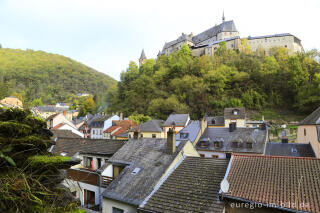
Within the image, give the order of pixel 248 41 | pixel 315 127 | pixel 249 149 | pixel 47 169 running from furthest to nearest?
pixel 248 41
pixel 249 149
pixel 315 127
pixel 47 169

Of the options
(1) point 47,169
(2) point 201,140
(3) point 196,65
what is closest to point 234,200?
(1) point 47,169

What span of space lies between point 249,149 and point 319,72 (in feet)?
153

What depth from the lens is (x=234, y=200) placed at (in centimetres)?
761

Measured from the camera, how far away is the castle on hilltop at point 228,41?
69375 mm

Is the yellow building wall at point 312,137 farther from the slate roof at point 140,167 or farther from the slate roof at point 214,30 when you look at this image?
the slate roof at point 214,30

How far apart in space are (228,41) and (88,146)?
70288 millimetres

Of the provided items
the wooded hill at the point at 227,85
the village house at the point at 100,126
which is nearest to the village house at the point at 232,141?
the village house at the point at 100,126

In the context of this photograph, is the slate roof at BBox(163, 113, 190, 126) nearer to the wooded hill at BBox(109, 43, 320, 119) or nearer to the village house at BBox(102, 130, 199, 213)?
the wooded hill at BBox(109, 43, 320, 119)

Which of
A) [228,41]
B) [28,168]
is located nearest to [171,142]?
[28,168]

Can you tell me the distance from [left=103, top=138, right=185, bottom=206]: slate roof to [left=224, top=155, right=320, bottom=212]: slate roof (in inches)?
144

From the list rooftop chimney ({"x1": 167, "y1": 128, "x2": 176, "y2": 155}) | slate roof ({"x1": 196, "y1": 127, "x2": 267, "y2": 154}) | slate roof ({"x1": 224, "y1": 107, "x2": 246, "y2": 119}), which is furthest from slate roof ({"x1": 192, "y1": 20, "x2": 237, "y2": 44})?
rooftop chimney ({"x1": 167, "y1": 128, "x2": 176, "y2": 155})

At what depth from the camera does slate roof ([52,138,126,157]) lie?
47.7ft

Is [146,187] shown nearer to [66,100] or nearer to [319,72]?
[319,72]

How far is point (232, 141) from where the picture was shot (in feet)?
76.7
